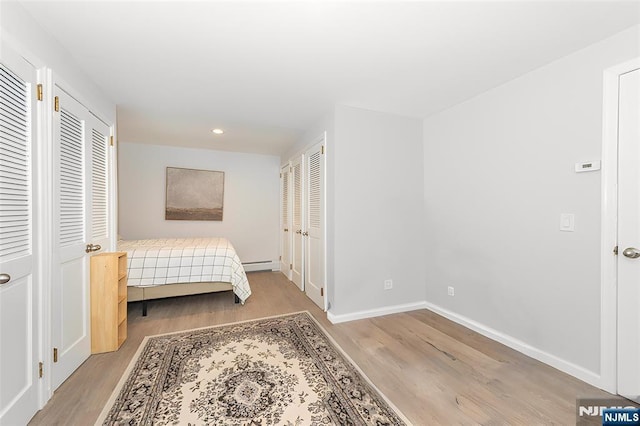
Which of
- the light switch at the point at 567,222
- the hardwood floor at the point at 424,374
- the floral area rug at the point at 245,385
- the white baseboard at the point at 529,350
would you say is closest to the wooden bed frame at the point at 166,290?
the hardwood floor at the point at 424,374

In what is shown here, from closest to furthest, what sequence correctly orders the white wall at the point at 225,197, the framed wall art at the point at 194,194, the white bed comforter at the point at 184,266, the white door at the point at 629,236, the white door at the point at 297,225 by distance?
the white door at the point at 629,236, the white bed comforter at the point at 184,266, the white door at the point at 297,225, the white wall at the point at 225,197, the framed wall art at the point at 194,194

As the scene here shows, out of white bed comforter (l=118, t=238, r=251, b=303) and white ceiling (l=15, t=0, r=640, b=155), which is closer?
white ceiling (l=15, t=0, r=640, b=155)

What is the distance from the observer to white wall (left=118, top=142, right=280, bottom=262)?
4.44m

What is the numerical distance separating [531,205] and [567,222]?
271mm

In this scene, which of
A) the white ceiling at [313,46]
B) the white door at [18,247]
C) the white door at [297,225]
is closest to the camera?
the white door at [18,247]

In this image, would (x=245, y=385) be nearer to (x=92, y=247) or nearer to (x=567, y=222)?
(x=92, y=247)

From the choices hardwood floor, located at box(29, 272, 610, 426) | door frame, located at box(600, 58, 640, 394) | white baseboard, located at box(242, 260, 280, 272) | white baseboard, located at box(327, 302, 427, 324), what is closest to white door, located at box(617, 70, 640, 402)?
door frame, located at box(600, 58, 640, 394)

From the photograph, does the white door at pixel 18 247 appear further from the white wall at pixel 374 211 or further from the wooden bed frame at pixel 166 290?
the white wall at pixel 374 211

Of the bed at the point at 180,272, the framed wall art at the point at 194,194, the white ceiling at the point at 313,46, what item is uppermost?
the white ceiling at the point at 313,46

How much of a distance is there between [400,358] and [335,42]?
2.43 meters

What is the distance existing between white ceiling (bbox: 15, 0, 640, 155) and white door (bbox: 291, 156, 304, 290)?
1.22 metres

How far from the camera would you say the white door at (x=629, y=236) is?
1.58 metres

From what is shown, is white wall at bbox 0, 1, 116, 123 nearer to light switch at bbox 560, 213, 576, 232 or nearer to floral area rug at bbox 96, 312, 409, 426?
floral area rug at bbox 96, 312, 409, 426

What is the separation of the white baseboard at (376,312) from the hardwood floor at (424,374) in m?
0.07
